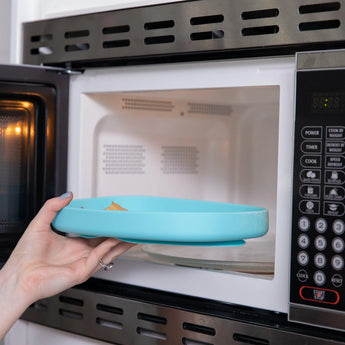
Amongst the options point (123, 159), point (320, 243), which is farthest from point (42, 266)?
point (320, 243)

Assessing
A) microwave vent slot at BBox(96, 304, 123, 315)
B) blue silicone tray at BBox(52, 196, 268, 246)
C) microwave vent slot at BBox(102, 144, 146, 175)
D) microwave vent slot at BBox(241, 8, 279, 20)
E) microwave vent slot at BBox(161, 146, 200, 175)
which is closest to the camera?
blue silicone tray at BBox(52, 196, 268, 246)

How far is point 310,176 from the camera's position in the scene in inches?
32.8

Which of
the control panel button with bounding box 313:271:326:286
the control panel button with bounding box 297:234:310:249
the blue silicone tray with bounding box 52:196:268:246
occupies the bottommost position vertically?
the control panel button with bounding box 313:271:326:286

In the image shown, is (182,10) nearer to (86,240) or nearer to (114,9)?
(114,9)

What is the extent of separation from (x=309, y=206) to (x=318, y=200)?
0.02 m

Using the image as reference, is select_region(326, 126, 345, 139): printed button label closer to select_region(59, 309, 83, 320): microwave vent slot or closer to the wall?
select_region(59, 309, 83, 320): microwave vent slot

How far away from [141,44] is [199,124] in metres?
0.40

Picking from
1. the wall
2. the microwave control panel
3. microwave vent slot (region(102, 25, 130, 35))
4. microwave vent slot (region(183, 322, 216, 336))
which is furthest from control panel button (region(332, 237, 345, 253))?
the wall

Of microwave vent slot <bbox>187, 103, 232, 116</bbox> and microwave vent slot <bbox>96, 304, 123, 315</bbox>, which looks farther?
microwave vent slot <bbox>187, 103, 232, 116</bbox>

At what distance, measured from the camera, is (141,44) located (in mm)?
1026

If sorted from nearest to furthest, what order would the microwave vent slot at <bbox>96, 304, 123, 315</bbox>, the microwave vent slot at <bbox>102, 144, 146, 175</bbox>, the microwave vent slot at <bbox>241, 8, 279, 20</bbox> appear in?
the microwave vent slot at <bbox>241, 8, 279, 20</bbox>, the microwave vent slot at <bbox>96, 304, 123, 315</bbox>, the microwave vent slot at <bbox>102, 144, 146, 175</bbox>

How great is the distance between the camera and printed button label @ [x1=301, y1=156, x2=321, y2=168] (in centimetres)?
83

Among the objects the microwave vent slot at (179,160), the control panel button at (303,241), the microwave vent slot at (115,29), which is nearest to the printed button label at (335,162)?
the control panel button at (303,241)

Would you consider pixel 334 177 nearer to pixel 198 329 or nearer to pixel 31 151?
pixel 198 329
